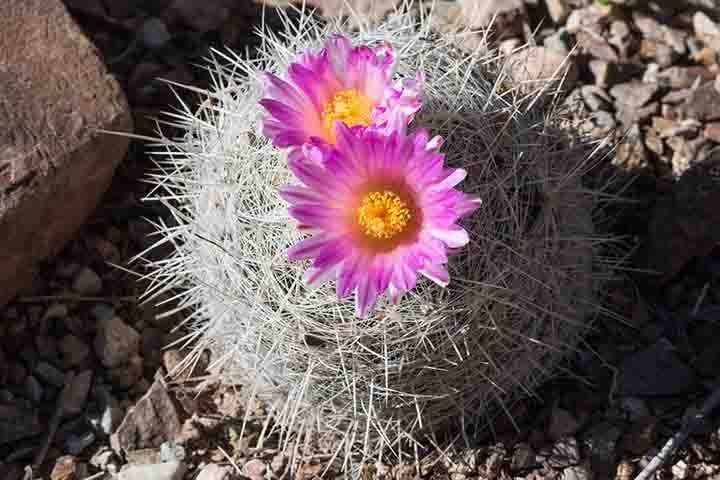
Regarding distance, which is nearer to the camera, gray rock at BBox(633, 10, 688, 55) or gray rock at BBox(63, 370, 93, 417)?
gray rock at BBox(63, 370, 93, 417)

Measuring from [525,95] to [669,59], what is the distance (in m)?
1.28

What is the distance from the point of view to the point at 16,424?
2910mm

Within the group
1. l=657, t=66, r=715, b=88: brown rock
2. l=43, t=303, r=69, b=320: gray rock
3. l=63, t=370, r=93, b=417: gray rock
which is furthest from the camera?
l=657, t=66, r=715, b=88: brown rock

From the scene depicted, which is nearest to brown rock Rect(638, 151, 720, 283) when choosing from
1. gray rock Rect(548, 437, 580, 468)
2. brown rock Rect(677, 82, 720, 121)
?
brown rock Rect(677, 82, 720, 121)

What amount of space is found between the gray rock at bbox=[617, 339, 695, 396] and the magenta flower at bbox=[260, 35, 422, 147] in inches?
51.2

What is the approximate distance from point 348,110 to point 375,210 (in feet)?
0.83

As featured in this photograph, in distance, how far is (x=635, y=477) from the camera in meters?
2.72

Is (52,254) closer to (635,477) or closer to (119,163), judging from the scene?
(119,163)

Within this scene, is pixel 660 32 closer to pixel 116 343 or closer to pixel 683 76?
pixel 683 76

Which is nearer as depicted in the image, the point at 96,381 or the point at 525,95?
the point at 525,95

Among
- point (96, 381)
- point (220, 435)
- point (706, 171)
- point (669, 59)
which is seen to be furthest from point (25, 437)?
point (669, 59)

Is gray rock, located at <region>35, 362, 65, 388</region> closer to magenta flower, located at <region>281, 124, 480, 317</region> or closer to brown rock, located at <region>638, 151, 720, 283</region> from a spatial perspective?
magenta flower, located at <region>281, 124, 480, 317</region>

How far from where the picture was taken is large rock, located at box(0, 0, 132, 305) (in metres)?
2.90

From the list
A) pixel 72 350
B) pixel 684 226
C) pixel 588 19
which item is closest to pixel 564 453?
pixel 684 226
